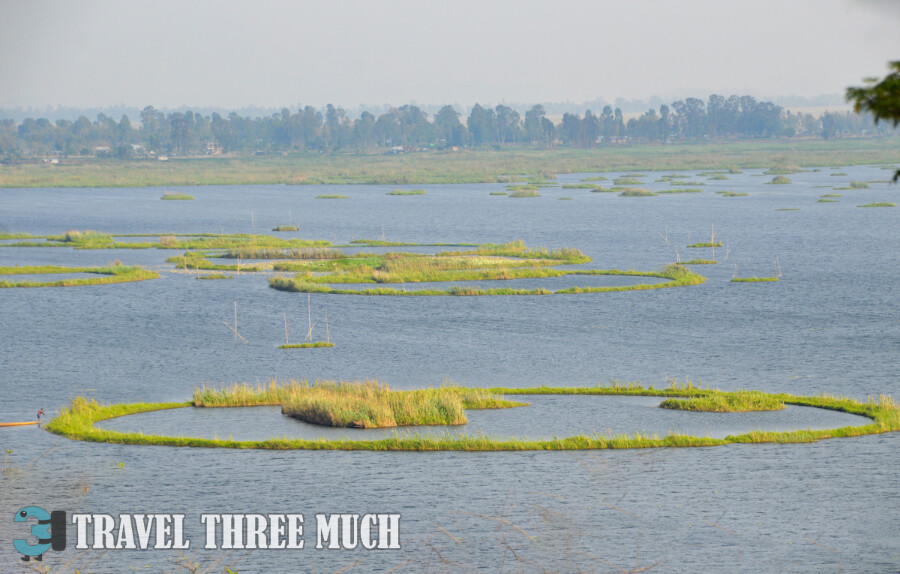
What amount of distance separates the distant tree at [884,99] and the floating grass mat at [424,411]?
29330 millimetres

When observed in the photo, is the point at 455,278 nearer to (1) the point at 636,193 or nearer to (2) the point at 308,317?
(2) the point at 308,317

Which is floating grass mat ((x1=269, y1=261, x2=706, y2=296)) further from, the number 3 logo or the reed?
the number 3 logo

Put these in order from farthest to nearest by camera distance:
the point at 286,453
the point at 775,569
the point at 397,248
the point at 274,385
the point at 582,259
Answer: the point at 397,248 → the point at 582,259 → the point at 274,385 → the point at 286,453 → the point at 775,569

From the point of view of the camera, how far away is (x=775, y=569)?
3177 cm

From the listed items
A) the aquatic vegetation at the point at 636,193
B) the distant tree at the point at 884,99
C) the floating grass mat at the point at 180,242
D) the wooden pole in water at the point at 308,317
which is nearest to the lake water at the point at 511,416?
the wooden pole in water at the point at 308,317

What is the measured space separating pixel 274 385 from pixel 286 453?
33.0 feet

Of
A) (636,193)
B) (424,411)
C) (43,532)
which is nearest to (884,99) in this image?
(43,532)

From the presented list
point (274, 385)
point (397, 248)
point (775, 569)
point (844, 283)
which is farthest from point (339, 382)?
point (397, 248)

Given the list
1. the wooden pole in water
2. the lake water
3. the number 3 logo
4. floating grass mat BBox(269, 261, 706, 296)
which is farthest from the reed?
floating grass mat BBox(269, 261, 706, 296)

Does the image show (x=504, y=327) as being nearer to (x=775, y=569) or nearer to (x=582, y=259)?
(x=582, y=259)

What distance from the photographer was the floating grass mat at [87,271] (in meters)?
94.6

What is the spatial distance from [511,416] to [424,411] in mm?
4122

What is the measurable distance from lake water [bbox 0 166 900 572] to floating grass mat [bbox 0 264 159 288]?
137cm

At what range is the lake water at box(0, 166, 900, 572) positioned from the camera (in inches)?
1346
